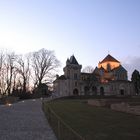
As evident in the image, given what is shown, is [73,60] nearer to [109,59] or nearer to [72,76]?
[72,76]

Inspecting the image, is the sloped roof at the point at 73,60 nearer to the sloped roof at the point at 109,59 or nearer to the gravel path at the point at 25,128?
the sloped roof at the point at 109,59

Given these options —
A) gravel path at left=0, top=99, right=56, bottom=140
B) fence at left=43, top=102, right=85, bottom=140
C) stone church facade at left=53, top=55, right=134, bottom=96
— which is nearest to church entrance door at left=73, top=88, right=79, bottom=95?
stone church facade at left=53, top=55, right=134, bottom=96

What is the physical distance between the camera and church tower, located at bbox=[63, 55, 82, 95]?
3917 inches

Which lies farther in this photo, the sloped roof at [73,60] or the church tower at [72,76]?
the sloped roof at [73,60]

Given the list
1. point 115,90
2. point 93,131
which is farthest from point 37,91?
point 93,131

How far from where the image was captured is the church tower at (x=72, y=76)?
326ft

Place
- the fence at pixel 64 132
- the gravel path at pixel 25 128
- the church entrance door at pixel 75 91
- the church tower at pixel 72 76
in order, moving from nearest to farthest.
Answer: the fence at pixel 64 132 < the gravel path at pixel 25 128 < the church tower at pixel 72 76 < the church entrance door at pixel 75 91

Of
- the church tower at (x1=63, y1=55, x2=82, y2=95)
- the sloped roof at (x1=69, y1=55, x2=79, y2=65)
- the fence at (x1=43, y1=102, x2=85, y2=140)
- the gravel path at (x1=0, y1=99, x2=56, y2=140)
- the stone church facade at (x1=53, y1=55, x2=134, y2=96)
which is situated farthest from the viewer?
the sloped roof at (x1=69, y1=55, x2=79, y2=65)

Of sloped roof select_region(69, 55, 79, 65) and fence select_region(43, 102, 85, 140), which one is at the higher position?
sloped roof select_region(69, 55, 79, 65)

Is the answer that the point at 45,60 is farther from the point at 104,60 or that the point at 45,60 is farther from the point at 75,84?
the point at 104,60

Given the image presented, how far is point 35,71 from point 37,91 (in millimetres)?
5994

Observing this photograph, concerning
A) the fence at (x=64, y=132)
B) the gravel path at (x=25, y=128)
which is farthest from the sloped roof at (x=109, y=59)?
the fence at (x=64, y=132)

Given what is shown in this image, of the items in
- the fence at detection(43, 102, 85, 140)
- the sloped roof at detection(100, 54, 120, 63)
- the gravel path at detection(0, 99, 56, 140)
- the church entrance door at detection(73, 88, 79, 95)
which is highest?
the sloped roof at detection(100, 54, 120, 63)

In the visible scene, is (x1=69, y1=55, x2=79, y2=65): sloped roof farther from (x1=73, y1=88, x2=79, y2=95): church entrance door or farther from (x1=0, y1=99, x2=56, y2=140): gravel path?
(x1=0, y1=99, x2=56, y2=140): gravel path
